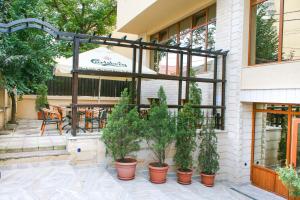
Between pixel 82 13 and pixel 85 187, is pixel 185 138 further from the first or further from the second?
pixel 82 13

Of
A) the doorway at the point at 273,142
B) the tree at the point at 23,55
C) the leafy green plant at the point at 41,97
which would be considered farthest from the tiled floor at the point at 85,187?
the leafy green plant at the point at 41,97

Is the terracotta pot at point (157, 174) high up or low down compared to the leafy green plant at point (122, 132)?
down

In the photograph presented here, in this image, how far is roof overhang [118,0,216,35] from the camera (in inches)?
387

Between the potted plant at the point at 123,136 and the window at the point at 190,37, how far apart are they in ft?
Result: 13.4

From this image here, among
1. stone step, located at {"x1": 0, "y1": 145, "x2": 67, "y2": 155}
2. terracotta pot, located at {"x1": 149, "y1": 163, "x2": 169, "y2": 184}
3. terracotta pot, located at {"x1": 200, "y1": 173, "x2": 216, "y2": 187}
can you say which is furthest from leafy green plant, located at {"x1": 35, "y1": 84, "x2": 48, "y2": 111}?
terracotta pot, located at {"x1": 200, "y1": 173, "x2": 216, "y2": 187}

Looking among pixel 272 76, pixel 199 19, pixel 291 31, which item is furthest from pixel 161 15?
pixel 272 76

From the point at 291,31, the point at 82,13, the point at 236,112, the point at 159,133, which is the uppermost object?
the point at 82,13

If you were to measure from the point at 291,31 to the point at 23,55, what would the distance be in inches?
310

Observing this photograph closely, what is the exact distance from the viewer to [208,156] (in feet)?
23.3

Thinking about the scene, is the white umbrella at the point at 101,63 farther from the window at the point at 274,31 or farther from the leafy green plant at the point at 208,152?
the window at the point at 274,31

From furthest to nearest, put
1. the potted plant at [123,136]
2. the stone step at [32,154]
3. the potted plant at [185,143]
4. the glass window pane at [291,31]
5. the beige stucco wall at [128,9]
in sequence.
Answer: the beige stucco wall at [128,9] → the potted plant at [185,143] → the glass window pane at [291,31] → the potted plant at [123,136] → the stone step at [32,154]

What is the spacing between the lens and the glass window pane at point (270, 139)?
7164 mm

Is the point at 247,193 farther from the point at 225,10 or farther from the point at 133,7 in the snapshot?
the point at 133,7

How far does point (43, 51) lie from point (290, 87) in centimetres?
812
